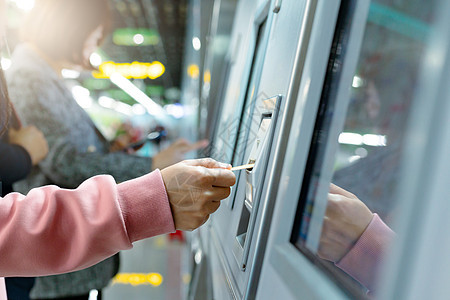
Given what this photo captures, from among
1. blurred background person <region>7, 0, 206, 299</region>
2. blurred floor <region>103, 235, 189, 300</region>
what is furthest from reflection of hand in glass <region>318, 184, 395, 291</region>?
blurred floor <region>103, 235, 189, 300</region>

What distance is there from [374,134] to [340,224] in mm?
97

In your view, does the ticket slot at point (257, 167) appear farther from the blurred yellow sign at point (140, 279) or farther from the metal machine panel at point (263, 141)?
the blurred yellow sign at point (140, 279)

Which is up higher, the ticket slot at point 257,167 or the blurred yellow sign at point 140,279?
the ticket slot at point 257,167

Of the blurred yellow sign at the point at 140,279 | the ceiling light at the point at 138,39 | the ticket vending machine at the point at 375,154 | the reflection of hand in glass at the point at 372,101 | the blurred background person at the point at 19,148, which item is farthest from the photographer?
the blurred yellow sign at the point at 140,279

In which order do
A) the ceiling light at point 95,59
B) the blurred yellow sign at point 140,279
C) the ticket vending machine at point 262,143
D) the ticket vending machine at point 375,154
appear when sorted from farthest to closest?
the blurred yellow sign at point 140,279 → the ceiling light at point 95,59 → the ticket vending machine at point 262,143 → the ticket vending machine at point 375,154

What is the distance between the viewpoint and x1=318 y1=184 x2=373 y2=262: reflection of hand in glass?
35cm

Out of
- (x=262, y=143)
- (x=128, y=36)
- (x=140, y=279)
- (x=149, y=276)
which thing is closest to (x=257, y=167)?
(x=262, y=143)

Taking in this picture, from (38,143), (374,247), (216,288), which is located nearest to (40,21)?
(38,143)

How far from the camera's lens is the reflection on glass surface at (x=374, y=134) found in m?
0.26

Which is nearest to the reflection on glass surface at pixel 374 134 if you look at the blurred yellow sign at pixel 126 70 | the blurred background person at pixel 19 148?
the blurred background person at pixel 19 148

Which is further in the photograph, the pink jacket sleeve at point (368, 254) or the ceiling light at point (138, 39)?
the ceiling light at point (138, 39)

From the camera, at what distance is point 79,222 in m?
0.54

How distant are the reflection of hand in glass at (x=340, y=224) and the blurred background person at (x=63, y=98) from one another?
1.15ft

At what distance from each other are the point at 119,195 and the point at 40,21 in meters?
0.44
